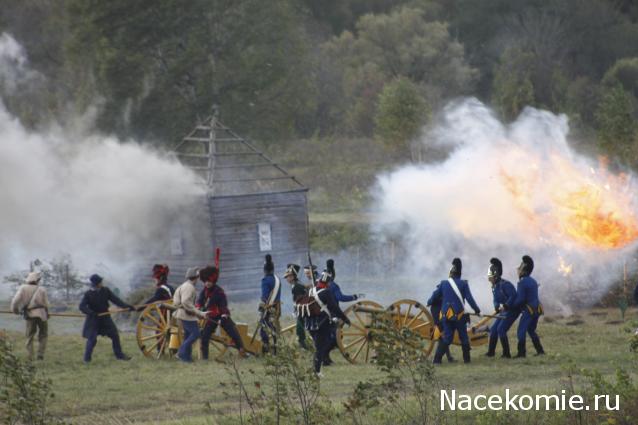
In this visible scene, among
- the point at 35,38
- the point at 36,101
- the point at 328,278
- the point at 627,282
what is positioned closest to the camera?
the point at 328,278

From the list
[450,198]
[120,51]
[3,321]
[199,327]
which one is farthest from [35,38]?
[199,327]

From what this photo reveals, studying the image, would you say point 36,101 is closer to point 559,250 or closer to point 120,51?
point 120,51

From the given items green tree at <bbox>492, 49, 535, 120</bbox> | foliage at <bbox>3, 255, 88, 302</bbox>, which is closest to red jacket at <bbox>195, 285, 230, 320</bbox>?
foliage at <bbox>3, 255, 88, 302</bbox>

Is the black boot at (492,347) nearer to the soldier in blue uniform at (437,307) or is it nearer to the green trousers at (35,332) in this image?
the soldier in blue uniform at (437,307)

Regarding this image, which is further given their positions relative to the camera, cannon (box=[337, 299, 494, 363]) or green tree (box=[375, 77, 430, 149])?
green tree (box=[375, 77, 430, 149])

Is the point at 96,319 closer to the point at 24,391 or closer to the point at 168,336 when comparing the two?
the point at 168,336

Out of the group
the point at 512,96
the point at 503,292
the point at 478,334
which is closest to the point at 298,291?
the point at 478,334

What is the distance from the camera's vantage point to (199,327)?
1830 cm

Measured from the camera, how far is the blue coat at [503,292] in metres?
17.7

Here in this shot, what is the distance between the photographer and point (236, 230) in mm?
30141

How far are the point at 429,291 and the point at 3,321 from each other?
9753mm

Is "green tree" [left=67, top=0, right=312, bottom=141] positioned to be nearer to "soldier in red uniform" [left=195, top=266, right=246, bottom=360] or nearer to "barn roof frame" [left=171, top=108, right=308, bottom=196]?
"barn roof frame" [left=171, top=108, right=308, bottom=196]

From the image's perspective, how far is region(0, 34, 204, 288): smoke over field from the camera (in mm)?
28281

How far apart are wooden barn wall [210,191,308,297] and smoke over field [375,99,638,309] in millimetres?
5199
